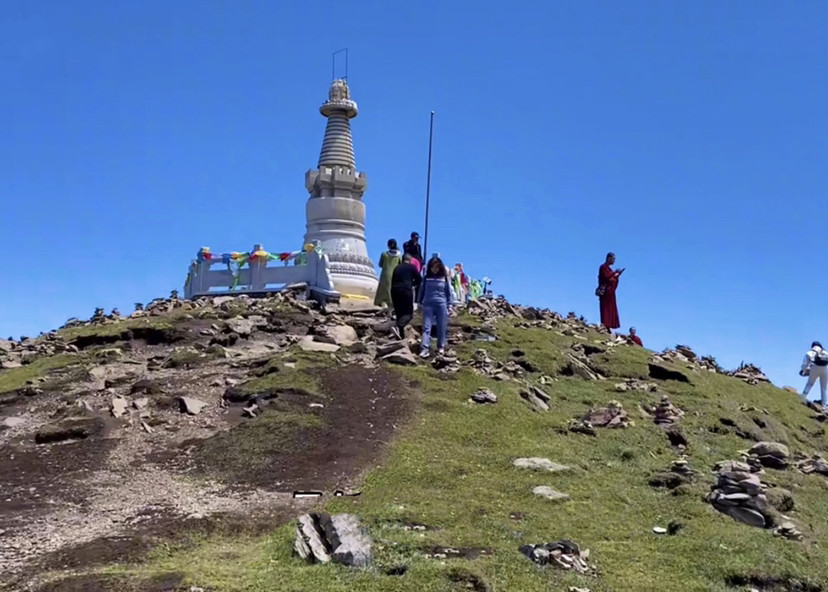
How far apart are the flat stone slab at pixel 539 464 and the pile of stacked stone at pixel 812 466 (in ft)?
14.7

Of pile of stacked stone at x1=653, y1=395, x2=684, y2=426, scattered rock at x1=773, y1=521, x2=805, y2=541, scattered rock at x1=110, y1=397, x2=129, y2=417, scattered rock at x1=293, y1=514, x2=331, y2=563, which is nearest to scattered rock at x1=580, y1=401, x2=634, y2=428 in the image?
pile of stacked stone at x1=653, y1=395, x2=684, y2=426

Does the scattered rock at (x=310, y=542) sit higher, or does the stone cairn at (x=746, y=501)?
the stone cairn at (x=746, y=501)

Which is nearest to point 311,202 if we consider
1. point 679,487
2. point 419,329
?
point 419,329

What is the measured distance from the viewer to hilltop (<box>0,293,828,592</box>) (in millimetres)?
9680

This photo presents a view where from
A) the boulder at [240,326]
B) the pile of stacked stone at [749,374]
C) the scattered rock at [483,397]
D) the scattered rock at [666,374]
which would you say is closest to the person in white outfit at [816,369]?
the pile of stacked stone at [749,374]

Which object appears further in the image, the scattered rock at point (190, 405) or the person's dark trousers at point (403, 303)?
the person's dark trousers at point (403, 303)

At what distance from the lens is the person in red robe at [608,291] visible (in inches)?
1064

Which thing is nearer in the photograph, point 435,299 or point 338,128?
point 435,299

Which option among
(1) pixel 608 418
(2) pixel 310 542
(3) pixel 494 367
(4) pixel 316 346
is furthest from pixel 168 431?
(1) pixel 608 418

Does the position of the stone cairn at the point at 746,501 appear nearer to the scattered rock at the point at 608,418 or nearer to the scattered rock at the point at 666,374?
the scattered rock at the point at 608,418

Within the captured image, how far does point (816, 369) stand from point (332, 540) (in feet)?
62.8

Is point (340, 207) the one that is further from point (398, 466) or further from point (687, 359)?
point (398, 466)

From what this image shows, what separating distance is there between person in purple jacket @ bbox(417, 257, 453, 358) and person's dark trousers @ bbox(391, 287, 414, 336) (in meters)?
0.99

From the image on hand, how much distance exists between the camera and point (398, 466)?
44.0ft
